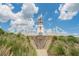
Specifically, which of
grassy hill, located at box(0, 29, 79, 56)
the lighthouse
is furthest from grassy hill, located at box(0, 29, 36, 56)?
the lighthouse

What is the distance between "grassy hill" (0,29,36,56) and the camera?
6.37ft

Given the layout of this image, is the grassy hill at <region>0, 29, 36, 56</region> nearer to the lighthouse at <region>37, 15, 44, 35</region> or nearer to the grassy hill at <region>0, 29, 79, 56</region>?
the grassy hill at <region>0, 29, 79, 56</region>

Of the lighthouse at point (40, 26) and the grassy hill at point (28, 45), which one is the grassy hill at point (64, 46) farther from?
the lighthouse at point (40, 26)

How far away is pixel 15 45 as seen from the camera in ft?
6.43

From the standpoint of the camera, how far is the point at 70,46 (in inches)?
77.0

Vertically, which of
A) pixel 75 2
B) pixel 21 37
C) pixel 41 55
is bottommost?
pixel 41 55

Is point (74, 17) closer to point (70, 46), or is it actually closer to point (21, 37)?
point (70, 46)

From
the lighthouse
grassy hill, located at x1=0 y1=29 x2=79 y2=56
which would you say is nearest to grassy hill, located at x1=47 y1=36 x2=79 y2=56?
grassy hill, located at x1=0 y1=29 x2=79 y2=56

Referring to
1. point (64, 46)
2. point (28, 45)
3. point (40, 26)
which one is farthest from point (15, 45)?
point (64, 46)

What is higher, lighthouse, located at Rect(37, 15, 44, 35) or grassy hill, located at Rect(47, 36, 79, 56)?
lighthouse, located at Rect(37, 15, 44, 35)

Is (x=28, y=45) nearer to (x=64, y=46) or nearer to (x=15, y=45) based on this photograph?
(x=15, y=45)

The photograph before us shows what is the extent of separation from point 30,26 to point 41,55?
0.93 feet

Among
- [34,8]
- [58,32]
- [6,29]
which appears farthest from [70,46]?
[6,29]

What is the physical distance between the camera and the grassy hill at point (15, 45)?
194 cm
